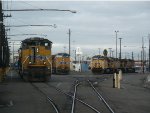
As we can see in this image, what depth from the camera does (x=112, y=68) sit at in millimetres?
79375

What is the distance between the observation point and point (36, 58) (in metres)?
37.6

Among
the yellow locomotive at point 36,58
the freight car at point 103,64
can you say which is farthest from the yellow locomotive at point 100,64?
the yellow locomotive at point 36,58

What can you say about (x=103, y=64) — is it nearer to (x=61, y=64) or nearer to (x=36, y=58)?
(x=61, y=64)

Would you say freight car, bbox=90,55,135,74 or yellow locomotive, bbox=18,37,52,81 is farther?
freight car, bbox=90,55,135,74

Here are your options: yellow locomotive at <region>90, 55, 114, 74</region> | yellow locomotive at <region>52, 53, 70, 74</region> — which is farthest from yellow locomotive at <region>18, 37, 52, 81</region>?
yellow locomotive at <region>90, 55, 114, 74</region>

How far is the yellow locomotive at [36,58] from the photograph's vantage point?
122 ft

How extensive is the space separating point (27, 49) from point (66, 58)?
32803mm

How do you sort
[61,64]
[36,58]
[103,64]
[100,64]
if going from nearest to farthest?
[36,58]
[61,64]
[100,64]
[103,64]

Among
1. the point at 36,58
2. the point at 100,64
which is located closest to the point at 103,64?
the point at 100,64

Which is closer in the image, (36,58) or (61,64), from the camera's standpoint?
(36,58)

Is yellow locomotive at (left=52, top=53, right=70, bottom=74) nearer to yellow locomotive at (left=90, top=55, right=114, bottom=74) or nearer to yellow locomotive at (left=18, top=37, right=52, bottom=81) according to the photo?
yellow locomotive at (left=90, top=55, right=114, bottom=74)

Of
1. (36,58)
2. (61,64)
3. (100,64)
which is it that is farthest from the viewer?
(100,64)

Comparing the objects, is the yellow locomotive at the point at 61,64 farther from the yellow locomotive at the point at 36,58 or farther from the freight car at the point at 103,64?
the yellow locomotive at the point at 36,58

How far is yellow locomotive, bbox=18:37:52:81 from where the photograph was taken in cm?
3722
